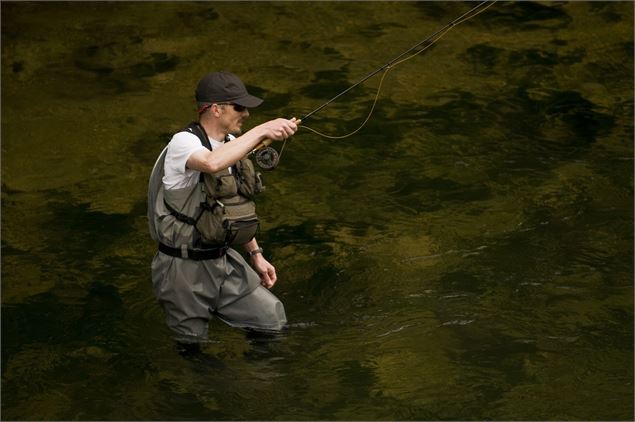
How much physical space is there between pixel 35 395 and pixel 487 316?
2.63 metres

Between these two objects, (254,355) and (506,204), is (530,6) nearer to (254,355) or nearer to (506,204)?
(506,204)

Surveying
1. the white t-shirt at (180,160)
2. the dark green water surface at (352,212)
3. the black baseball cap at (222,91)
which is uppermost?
the black baseball cap at (222,91)

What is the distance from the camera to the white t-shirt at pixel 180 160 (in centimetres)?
561

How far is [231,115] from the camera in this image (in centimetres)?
580

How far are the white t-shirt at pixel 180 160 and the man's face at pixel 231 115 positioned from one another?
0.33ft

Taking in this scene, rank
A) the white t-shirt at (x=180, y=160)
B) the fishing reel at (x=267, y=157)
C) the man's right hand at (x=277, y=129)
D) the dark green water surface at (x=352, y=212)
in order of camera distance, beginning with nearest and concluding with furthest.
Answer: the man's right hand at (x=277, y=129) < the white t-shirt at (x=180, y=160) < the fishing reel at (x=267, y=157) < the dark green water surface at (x=352, y=212)

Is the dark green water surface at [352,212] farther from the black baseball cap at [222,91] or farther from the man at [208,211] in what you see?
the black baseball cap at [222,91]

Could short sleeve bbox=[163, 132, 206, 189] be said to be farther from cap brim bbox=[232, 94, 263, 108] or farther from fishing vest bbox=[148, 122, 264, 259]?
cap brim bbox=[232, 94, 263, 108]

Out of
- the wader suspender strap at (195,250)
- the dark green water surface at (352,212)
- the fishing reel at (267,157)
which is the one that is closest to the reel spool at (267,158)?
the fishing reel at (267,157)

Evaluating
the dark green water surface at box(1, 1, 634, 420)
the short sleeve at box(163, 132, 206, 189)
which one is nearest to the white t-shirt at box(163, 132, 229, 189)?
the short sleeve at box(163, 132, 206, 189)

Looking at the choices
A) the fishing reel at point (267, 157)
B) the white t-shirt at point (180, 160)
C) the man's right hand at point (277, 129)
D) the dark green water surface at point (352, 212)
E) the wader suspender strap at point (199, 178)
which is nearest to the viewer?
the man's right hand at point (277, 129)

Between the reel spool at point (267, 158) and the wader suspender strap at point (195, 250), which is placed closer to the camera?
the wader suspender strap at point (195, 250)

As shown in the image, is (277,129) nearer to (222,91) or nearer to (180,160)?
(222,91)

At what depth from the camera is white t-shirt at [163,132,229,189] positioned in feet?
18.4
